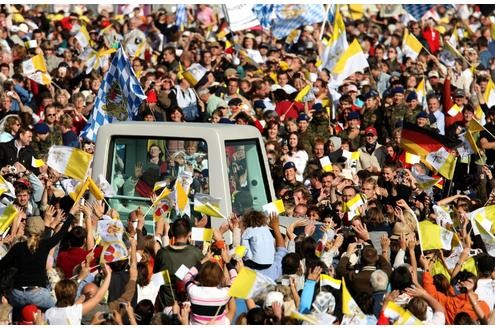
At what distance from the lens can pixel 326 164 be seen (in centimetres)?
1575

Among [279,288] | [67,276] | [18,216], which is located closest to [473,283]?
[279,288]

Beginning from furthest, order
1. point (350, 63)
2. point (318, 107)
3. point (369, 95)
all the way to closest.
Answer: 1. point (350, 63)
2. point (369, 95)
3. point (318, 107)

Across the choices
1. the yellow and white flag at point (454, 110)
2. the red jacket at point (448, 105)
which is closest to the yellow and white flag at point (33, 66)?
the red jacket at point (448, 105)

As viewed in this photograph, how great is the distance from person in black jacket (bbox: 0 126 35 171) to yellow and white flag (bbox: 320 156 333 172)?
129 inches

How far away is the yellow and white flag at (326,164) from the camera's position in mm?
15609

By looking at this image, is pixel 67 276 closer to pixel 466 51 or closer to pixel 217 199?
pixel 217 199

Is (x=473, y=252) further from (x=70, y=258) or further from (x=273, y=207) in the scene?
(x=70, y=258)

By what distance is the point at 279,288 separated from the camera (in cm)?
974

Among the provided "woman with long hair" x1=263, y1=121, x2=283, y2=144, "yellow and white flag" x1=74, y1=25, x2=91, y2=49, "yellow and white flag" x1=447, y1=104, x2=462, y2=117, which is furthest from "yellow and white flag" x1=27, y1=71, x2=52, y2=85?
"yellow and white flag" x1=447, y1=104, x2=462, y2=117

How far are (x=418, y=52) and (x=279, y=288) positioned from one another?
43.4 ft

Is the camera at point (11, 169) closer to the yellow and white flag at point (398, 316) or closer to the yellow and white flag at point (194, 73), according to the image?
the yellow and white flag at point (194, 73)

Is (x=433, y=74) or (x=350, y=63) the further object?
(x=433, y=74)

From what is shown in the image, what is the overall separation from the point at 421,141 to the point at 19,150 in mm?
4498

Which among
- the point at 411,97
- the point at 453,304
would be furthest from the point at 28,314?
the point at 411,97
